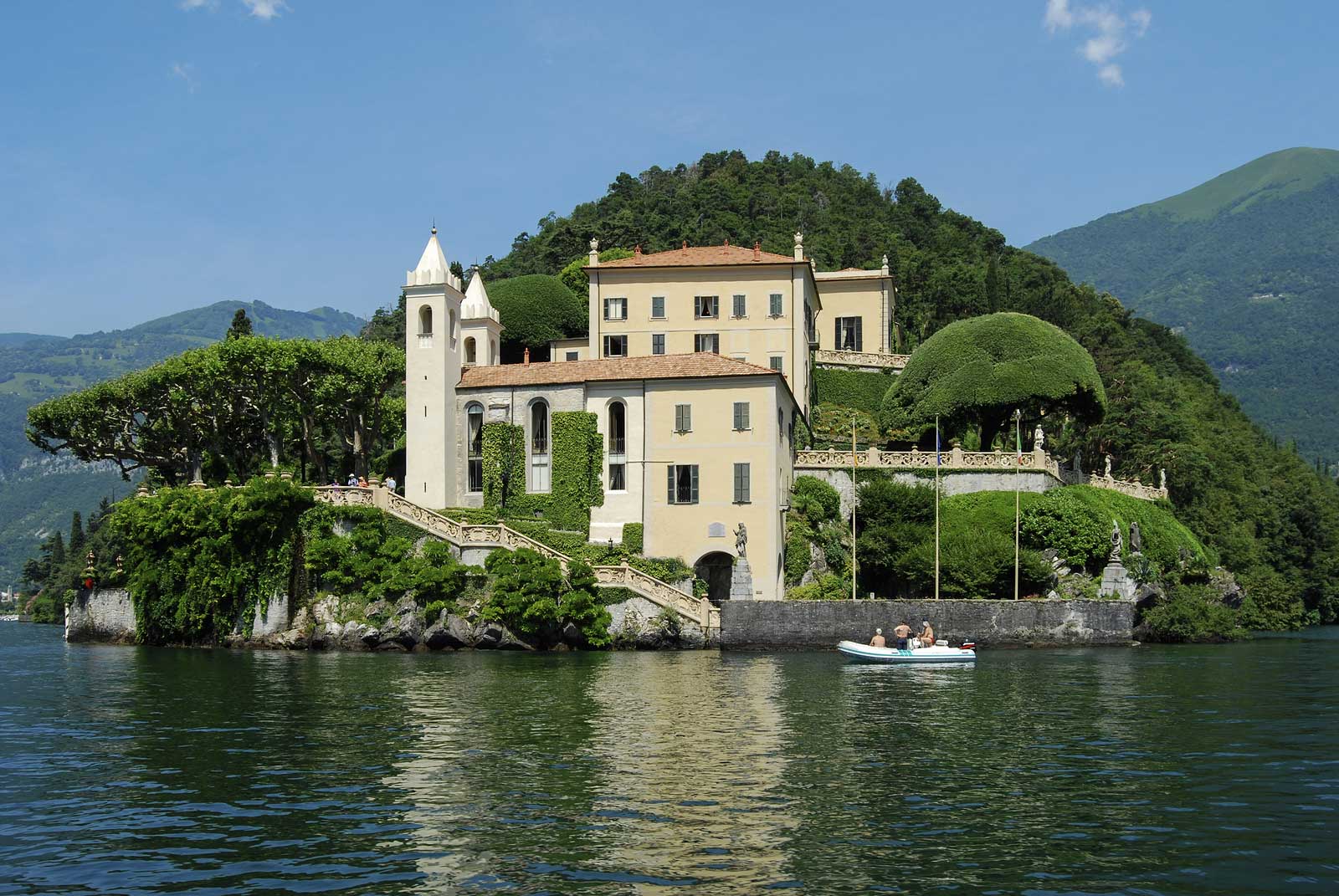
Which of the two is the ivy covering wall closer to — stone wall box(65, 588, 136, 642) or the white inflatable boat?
the white inflatable boat

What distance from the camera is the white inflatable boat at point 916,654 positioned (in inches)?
1815

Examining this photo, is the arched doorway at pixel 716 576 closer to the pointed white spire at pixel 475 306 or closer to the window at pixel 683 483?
the window at pixel 683 483

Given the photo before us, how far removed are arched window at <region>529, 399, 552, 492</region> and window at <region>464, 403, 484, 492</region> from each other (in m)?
2.65

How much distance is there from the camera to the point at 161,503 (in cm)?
5559

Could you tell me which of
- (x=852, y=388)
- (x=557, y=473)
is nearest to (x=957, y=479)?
(x=557, y=473)

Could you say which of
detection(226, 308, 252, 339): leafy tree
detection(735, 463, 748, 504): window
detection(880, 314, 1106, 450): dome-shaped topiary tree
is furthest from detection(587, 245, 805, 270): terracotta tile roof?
detection(226, 308, 252, 339): leafy tree

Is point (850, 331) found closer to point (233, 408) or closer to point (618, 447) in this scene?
A: point (618, 447)

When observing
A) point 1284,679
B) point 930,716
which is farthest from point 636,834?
point 1284,679

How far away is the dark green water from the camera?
1656cm

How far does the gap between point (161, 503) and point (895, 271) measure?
228ft

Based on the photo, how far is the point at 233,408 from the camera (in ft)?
213

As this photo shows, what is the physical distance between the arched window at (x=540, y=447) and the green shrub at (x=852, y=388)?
23152 mm

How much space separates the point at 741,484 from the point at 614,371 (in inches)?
315

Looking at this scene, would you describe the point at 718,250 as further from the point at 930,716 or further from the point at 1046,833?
the point at 1046,833
